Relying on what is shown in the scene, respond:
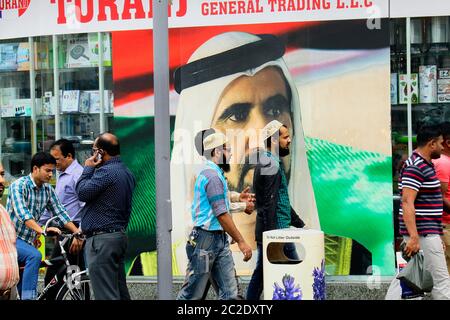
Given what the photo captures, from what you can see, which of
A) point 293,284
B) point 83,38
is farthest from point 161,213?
point 83,38

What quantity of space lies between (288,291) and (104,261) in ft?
5.71

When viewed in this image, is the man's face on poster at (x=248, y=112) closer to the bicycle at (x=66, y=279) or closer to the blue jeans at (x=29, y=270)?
the bicycle at (x=66, y=279)

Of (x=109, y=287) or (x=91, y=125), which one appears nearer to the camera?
(x=109, y=287)

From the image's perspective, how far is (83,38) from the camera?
11.9 metres

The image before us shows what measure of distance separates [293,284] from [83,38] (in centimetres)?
430

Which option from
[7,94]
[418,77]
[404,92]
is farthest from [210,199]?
[7,94]

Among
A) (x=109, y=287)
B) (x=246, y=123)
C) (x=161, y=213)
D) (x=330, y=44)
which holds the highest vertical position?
(x=330, y=44)

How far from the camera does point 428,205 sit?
9594mm

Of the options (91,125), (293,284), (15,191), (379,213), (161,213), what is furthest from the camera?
(91,125)

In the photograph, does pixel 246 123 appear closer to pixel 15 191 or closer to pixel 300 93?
pixel 300 93

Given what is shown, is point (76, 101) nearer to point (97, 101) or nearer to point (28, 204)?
point (97, 101)

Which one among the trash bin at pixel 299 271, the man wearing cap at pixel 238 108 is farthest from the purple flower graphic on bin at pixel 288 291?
the man wearing cap at pixel 238 108

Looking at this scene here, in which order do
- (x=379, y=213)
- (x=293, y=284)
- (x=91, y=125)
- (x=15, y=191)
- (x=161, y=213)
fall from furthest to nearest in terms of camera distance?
1. (x=91, y=125)
2. (x=379, y=213)
3. (x=15, y=191)
4. (x=293, y=284)
5. (x=161, y=213)

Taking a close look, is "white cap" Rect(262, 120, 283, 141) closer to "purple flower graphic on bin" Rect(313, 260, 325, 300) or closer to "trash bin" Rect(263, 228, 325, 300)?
"trash bin" Rect(263, 228, 325, 300)
